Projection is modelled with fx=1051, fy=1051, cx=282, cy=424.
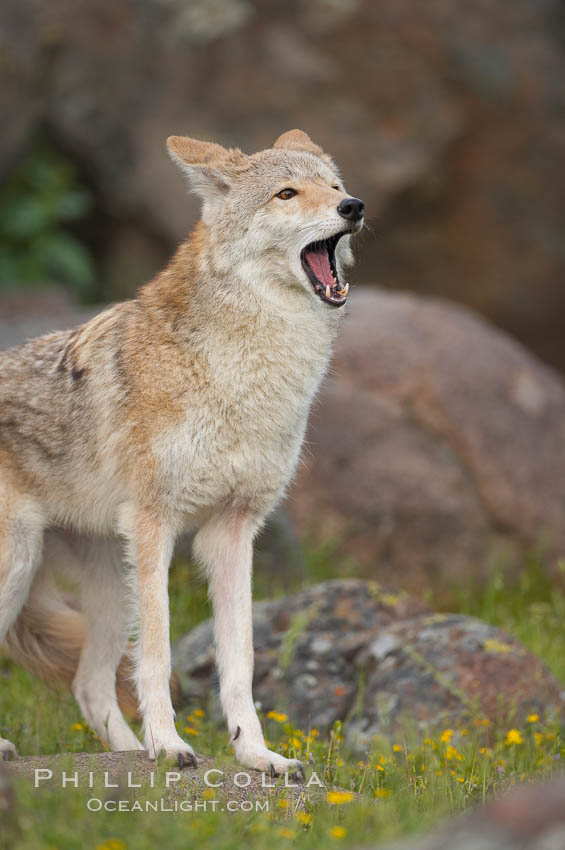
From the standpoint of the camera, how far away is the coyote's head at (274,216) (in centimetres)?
483

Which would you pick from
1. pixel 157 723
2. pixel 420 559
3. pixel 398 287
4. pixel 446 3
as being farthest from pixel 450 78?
pixel 157 723

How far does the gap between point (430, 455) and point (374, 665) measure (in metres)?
3.06

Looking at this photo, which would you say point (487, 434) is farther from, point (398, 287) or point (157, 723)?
point (157, 723)

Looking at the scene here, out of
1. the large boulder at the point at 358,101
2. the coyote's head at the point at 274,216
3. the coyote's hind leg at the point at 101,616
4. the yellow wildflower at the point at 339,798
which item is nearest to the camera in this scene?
the yellow wildflower at the point at 339,798

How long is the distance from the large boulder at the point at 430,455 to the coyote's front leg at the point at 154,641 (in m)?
3.42

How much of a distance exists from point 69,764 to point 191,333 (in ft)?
6.59

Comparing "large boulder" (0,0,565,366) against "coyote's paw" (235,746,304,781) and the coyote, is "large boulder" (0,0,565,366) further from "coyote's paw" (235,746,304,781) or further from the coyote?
"coyote's paw" (235,746,304,781)

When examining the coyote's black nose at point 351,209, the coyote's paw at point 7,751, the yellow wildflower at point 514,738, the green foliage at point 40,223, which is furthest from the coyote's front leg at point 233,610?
the green foliage at point 40,223

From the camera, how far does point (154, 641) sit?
15.2 ft

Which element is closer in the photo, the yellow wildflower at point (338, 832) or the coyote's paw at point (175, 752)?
the yellow wildflower at point (338, 832)

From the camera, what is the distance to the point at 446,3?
35.9 ft

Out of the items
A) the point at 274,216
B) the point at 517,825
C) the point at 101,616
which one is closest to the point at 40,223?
the point at 101,616

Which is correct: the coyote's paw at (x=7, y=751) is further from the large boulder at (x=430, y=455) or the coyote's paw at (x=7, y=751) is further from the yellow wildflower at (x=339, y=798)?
the large boulder at (x=430, y=455)

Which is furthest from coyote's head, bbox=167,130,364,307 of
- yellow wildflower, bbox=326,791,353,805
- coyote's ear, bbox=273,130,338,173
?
yellow wildflower, bbox=326,791,353,805
